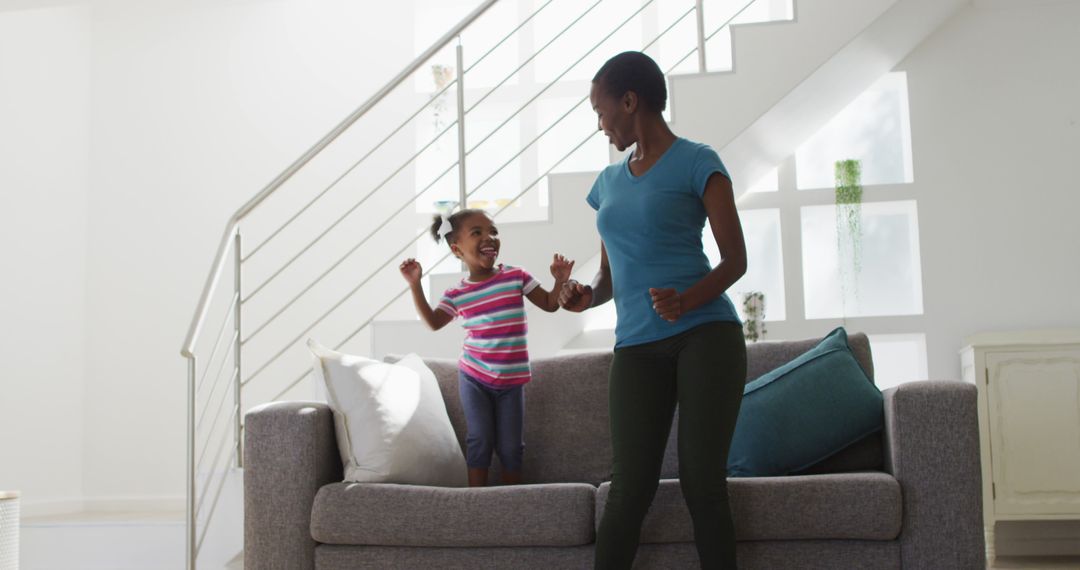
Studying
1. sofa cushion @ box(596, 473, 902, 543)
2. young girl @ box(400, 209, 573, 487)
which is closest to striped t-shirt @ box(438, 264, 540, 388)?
young girl @ box(400, 209, 573, 487)

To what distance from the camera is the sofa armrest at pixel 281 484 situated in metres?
2.39

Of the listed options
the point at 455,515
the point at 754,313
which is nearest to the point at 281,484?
the point at 455,515

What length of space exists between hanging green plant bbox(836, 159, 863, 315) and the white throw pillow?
2.69 meters

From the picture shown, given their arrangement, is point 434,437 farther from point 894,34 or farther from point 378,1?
point 378,1

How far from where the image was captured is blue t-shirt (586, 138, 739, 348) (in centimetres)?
199

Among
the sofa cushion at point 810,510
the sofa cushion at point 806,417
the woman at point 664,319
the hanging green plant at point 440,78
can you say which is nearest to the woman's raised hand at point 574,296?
the woman at point 664,319

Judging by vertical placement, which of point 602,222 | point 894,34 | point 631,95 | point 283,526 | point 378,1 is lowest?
point 283,526

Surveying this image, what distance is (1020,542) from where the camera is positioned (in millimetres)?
4238

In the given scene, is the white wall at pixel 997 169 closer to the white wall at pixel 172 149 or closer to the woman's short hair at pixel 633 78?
the white wall at pixel 172 149

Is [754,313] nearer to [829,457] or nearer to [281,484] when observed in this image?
[829,457]

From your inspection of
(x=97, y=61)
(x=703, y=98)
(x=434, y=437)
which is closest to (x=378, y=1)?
(x=97, y=61)

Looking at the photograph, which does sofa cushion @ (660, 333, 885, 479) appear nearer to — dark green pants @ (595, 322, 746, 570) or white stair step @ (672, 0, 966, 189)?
dark green pants @ (595, 322, 746, 570)

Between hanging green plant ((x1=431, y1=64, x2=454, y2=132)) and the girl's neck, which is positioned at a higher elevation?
hanging green plant ((x1=431, y1=64, x2=454, y2=132))

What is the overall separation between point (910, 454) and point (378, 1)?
408cm
